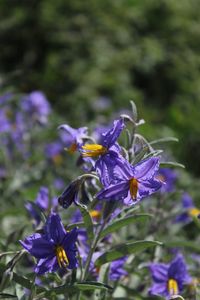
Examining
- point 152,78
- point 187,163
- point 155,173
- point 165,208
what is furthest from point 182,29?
point 155,173

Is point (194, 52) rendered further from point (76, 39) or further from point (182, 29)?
point (76, 39)

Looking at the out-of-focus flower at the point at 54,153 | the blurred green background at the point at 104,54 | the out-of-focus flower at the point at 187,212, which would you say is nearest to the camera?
the out-of-focus flower at the point at 187,212

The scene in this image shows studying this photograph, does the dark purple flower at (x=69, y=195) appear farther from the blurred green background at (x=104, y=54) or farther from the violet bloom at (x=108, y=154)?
the blurred green background at (x=104, y=54)

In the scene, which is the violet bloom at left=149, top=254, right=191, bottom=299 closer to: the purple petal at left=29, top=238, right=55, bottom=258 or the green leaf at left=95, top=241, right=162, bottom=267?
the green leaf at left=95, top=241, right=162, bottom=267

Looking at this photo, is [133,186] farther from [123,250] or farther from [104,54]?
[104,54]

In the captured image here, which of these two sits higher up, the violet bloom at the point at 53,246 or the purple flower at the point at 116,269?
the purple flower at the point at 116,269

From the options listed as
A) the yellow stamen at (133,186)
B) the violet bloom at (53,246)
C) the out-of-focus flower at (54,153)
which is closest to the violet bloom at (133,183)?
the yellow stamen at (133,186)

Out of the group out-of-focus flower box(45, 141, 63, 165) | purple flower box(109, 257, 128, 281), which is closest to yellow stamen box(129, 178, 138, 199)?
purple flower box(109, 257, 128, 281)
